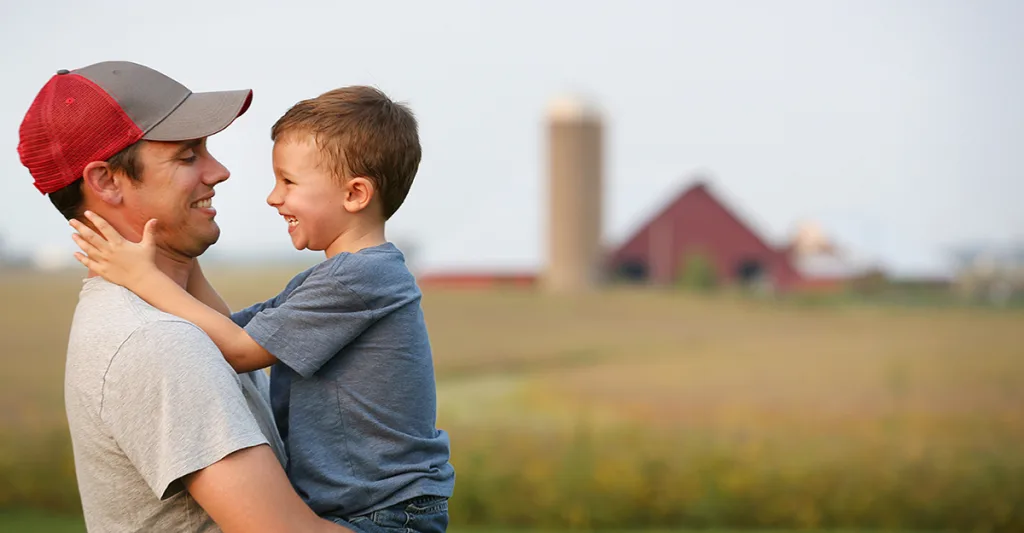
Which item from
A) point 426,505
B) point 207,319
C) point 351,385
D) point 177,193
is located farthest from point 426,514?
point 177,193

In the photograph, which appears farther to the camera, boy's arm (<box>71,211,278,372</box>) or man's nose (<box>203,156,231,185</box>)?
man's nose (<box>203,156,231,185</box>)

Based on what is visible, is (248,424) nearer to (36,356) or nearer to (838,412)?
(838,412)

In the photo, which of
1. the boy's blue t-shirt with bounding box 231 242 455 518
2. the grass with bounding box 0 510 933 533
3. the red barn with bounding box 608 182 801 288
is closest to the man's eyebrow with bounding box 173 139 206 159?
the boy's blue t-shirt with bounding box 231 242 455 518

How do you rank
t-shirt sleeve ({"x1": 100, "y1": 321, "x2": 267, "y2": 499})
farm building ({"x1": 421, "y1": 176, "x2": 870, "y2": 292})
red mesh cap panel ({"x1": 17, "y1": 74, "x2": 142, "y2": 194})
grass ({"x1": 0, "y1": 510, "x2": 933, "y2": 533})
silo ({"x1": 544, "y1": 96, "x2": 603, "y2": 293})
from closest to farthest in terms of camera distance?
t-shirt sleeve ({"x1": 100, "y1": 321, "x2": 267, "y2": 499}) → red mesh cap panel ({"x1": 17, "y1": 74, "x2": 142, "y2": 194}) → grass ({"x1": 0, "y1": 510, "x2": 933, "y2": 533}) → farm building ({"x1": 421, "y1": 176, "x2": 870, "y2": 292}) → silo ({"x1": 544, "y1": 96, "x2": 603, "y2": 293})

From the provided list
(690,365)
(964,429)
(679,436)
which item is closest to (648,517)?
(679,436)

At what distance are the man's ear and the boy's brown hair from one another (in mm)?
327

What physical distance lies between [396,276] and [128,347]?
52 cm

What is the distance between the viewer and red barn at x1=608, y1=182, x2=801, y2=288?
25.1 m

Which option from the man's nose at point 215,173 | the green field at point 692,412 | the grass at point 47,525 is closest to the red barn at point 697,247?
the green field at point 692,412

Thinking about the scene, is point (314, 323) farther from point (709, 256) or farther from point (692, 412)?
point (709, 256)

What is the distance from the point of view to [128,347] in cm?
163

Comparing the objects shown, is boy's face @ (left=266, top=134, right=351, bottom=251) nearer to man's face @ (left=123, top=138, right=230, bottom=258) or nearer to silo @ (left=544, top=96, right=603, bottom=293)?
man's face @ (left=123, top=138, right=230, bottom=258)

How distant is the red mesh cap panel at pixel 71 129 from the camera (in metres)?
1.76

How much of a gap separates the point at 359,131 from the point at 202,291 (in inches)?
20.6
